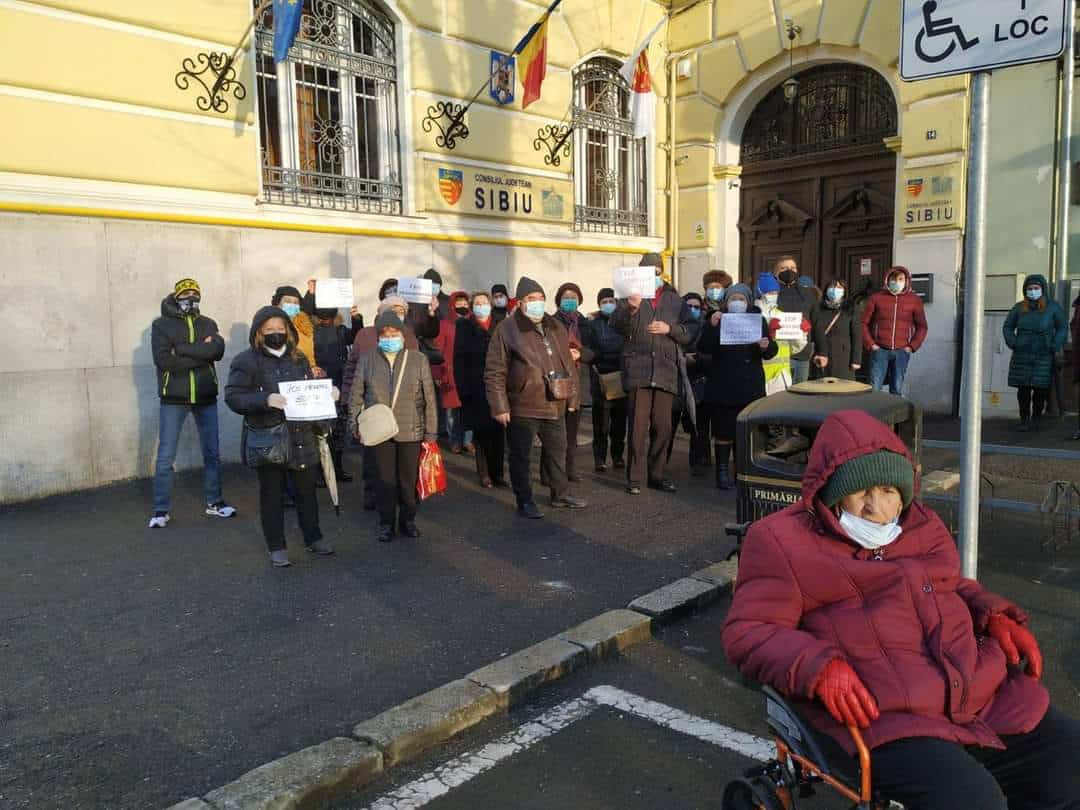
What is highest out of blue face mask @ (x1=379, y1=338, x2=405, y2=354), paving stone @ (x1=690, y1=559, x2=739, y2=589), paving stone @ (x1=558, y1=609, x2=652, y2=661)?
blue face mask @ (x1=379, y1=338, x2=405, y2=354)

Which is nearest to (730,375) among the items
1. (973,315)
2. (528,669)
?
(973,315)

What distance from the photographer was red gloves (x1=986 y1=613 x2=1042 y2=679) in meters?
2.49

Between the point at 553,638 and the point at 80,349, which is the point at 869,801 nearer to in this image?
the point at 553,638

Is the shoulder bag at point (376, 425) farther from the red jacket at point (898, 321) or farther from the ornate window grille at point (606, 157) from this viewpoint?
the ornate window grille at point (606, 157)

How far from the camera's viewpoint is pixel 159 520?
277 inches

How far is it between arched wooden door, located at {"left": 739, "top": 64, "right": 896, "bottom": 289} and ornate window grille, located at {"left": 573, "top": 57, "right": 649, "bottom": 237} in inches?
Answer: 71.3

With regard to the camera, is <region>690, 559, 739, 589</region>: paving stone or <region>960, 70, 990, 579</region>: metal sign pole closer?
<region>960, 70, 990, 579</region>: metal sign pole

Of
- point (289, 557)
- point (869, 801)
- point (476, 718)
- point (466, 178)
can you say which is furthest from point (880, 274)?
point (869, 801)

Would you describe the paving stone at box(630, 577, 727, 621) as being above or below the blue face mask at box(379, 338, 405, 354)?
Answer: below

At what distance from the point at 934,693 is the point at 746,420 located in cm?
271

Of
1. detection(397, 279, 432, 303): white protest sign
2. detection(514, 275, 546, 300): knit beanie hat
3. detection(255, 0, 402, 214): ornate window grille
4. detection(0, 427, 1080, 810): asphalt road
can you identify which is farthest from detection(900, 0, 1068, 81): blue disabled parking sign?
detection(255, 0, 402, 214): ornate window grille

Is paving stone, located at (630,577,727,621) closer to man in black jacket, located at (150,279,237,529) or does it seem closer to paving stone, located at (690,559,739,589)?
paving stone, located at (690,559,739,589)

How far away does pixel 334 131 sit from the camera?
10516mm

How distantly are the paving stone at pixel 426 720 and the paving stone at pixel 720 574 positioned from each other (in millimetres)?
1877
